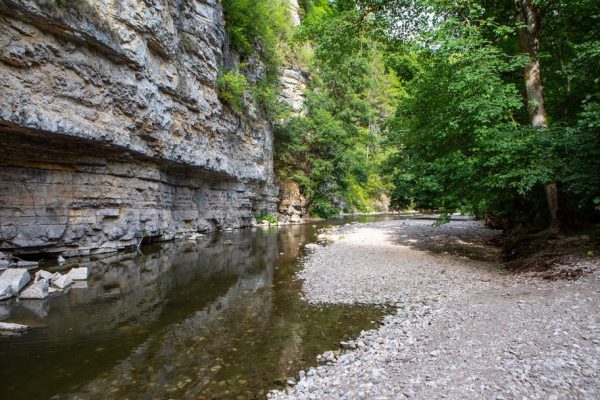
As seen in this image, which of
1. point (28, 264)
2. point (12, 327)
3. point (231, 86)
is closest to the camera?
point (12, 327)

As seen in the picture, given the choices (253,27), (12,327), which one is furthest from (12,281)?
(253,27)

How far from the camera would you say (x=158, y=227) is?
16609 mm

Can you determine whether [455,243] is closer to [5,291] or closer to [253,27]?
[5,291]

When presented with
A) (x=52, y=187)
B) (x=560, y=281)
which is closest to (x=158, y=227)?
(x=52, y=187)

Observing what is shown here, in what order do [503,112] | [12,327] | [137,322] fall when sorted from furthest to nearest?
[503,112], [137,322], [12,327]

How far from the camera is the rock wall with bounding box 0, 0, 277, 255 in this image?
10.5m

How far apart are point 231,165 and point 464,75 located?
17.5 metres

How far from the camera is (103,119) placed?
12.8 m

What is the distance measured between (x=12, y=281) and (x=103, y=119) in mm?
7062

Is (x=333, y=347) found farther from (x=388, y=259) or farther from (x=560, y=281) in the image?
(x=388, y=259)

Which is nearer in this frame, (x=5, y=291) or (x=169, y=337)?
(x=169, y=337)

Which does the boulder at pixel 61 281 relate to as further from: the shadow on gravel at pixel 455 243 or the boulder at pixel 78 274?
the shadow on gravel at pixel 455 243

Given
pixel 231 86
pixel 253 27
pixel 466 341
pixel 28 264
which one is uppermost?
pixel 253 27

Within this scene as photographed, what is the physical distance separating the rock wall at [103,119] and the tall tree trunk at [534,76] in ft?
47.6
